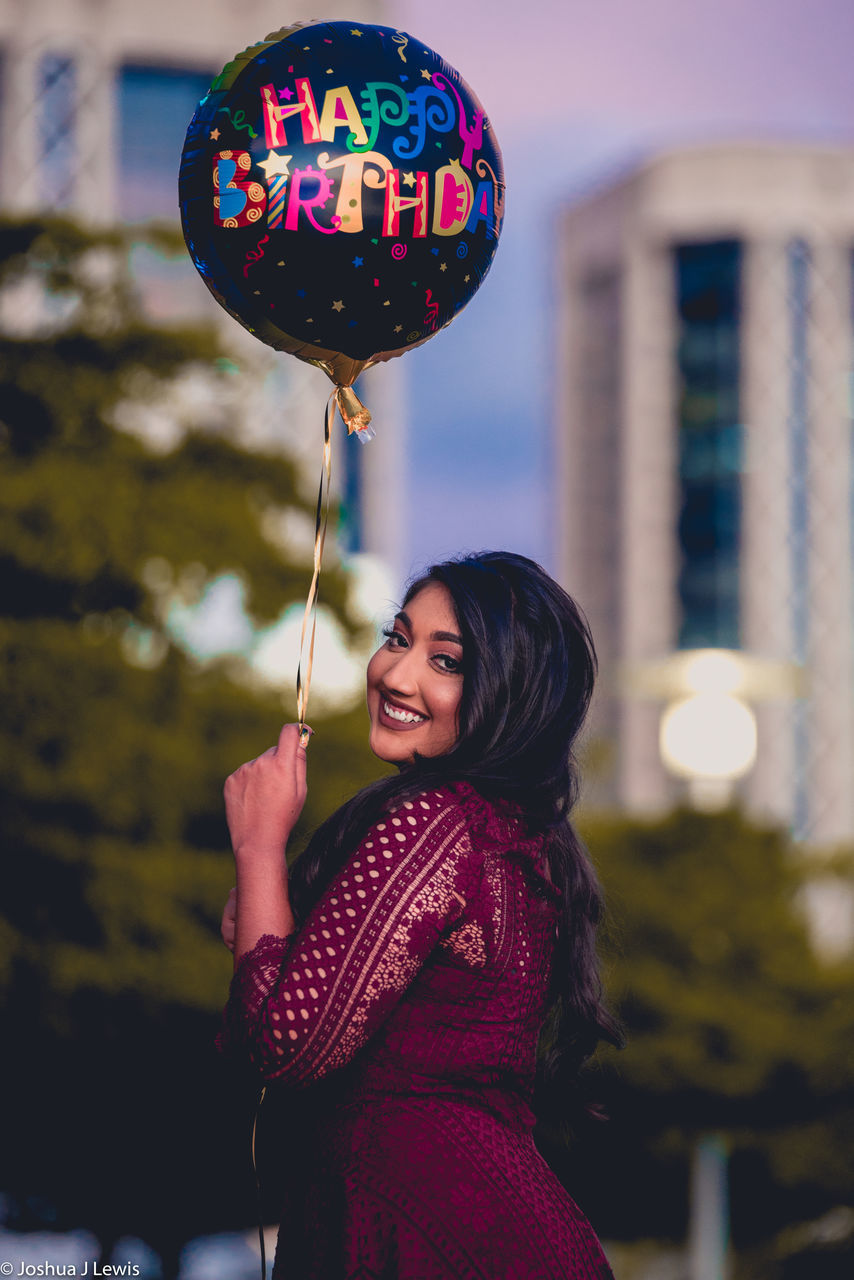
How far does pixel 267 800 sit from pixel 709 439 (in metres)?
75.2

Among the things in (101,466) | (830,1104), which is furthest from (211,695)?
(830,1104)

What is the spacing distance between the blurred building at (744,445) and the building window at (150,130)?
903 inches

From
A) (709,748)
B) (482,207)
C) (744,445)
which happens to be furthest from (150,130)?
(482,207)

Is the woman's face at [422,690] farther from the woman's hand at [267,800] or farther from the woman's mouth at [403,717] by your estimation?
the woman's hand at [267,800]

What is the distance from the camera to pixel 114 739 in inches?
375

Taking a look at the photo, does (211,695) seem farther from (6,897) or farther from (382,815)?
(382,815)

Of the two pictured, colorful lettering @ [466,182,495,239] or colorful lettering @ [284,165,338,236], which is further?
colorful lettering @ [466,182,495,239]

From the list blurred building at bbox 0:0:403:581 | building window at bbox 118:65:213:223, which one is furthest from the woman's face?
building window at bbox 118:65:213:223

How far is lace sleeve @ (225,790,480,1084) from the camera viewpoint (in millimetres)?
2080

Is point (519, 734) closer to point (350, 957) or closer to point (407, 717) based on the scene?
point (407, 717)

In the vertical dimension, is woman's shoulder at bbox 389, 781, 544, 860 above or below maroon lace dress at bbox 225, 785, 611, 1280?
above

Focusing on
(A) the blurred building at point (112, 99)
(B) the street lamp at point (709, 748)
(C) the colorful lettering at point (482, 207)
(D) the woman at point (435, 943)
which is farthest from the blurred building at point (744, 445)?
(D) the woman at point (435, 943)

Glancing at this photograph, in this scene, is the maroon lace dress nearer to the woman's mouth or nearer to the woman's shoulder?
the woman's shoulder

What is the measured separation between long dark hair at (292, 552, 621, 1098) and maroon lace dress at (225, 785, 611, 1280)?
7cm
